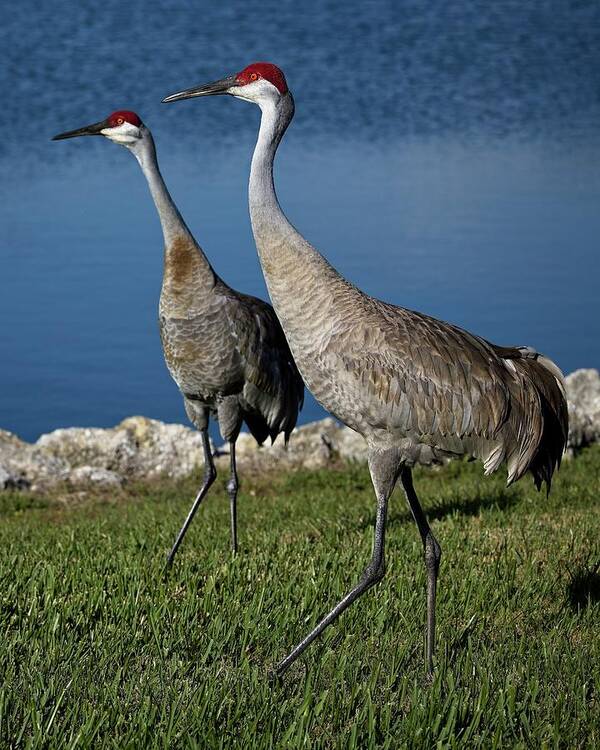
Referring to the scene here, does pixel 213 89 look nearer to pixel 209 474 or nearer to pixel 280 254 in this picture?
pixel 280 254

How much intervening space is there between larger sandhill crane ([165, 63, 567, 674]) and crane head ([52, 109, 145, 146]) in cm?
195

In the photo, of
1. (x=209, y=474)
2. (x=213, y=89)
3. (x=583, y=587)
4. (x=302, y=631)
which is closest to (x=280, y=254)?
(x=213, y=89)

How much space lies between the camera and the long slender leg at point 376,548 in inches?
173

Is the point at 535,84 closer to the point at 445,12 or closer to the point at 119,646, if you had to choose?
the point at 445,12

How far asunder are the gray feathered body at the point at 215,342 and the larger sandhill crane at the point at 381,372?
66.0 inches

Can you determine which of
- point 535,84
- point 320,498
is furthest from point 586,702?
point 535,84

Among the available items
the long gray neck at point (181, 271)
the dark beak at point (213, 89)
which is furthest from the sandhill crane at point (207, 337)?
the dark beak at point (213, 89)

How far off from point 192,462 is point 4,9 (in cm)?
2189

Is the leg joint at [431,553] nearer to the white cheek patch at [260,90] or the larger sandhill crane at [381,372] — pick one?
the larger sandhill crane at [381,372]

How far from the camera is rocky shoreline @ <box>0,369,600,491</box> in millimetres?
8758

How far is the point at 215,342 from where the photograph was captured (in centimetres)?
627

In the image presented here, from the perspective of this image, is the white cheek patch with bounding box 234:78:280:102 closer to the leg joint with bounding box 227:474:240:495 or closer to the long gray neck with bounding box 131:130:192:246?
the long gray neck with bounding box 131:130:192:246

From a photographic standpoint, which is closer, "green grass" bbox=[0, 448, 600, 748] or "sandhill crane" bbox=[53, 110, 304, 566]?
"green grass" bbox=[0, 448, 600, 748]

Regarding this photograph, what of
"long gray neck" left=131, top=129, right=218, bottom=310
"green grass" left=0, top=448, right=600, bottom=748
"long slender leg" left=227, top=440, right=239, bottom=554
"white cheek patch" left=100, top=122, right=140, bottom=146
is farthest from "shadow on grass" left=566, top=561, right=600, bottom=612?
"white cheek patch" left=100, top=122, right=140, bottom=146
